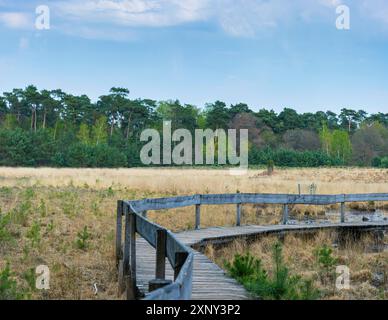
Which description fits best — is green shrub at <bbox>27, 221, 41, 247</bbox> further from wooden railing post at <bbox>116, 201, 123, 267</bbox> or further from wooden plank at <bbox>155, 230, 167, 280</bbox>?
wooden plank at <bbox>155, 230, 167, 280</bbox>

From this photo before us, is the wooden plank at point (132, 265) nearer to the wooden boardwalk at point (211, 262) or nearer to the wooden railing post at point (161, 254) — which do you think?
the wooden boardwalk at point (211, 262)

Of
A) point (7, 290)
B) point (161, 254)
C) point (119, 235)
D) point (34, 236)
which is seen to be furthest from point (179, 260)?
point (34, 236)

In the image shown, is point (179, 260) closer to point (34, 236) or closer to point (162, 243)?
point (162, 243)

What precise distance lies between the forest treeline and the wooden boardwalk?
67.2 m

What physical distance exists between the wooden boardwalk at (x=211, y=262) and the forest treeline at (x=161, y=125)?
67230 mm

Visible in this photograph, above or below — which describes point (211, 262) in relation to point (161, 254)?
below

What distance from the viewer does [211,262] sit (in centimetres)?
977

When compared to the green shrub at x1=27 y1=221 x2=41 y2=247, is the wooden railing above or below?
above

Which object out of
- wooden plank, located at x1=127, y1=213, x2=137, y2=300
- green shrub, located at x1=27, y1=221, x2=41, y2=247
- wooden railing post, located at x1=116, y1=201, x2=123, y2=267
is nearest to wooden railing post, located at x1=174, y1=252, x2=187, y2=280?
wooden plank, located at x1=127, y1=213, x2=137, y2=300

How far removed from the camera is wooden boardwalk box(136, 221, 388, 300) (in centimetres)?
731

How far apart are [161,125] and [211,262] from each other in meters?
86.0

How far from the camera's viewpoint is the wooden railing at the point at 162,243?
462 cm

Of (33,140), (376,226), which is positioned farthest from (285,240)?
(33,140)

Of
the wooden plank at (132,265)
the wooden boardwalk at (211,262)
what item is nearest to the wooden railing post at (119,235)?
the wooden boardwalk at (211,262)
